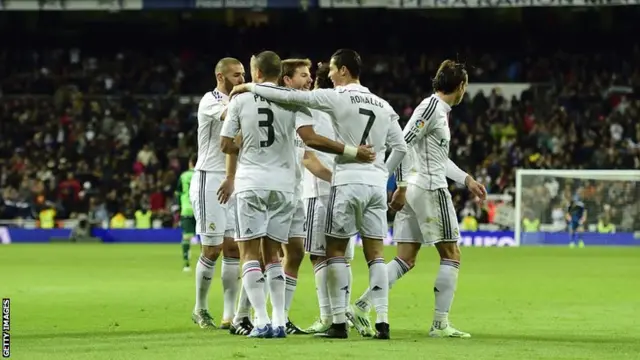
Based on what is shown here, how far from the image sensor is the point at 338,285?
9.47 meters

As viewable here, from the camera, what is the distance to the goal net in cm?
3083

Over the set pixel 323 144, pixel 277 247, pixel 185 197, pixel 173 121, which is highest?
pixel 173 121

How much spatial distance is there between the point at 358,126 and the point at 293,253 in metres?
1.35

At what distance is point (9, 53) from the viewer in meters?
40.2

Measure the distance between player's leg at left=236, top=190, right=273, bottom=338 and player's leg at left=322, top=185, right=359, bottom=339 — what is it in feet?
1.73

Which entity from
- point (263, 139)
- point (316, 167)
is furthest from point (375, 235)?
point (263, 139)

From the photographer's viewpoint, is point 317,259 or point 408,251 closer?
point 317,259

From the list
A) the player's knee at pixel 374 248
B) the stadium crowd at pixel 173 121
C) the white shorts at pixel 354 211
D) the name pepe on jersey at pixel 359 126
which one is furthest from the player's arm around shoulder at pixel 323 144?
the stadium crowd at pixel 173 121

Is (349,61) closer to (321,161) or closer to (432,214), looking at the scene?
(321,161)

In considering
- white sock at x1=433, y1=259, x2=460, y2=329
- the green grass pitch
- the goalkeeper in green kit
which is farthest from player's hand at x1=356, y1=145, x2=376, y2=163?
the goalkeeper in green kit

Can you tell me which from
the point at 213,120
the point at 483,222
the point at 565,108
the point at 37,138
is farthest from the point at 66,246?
the point at 213,120

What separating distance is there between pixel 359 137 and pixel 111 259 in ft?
52.5

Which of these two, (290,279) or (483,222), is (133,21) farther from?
(290,279)

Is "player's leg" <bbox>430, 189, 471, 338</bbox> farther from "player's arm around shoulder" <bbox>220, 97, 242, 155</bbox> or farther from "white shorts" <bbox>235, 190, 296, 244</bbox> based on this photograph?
"player's arm around shoulder" <bbox>220, 97, 242, 155</bbox>
